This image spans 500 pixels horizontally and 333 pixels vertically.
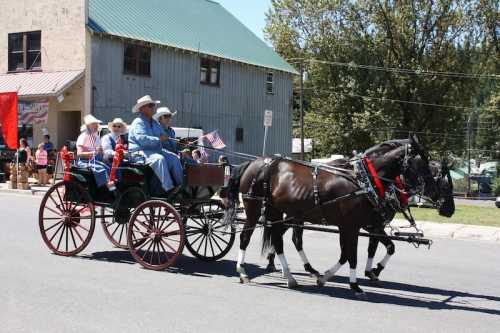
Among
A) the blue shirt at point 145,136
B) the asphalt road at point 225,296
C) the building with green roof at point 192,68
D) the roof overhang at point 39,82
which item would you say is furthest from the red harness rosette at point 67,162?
the building with green roof at point 192,68

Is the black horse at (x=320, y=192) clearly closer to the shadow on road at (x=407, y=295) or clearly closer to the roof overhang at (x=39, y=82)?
the shadow on road at (x=407, y=295)

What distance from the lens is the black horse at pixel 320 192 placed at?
7723 millimetres

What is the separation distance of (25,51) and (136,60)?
4.93m

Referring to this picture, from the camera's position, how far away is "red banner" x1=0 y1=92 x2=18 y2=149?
2117cm

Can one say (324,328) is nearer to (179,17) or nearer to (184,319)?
(184,319)

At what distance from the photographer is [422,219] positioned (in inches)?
639

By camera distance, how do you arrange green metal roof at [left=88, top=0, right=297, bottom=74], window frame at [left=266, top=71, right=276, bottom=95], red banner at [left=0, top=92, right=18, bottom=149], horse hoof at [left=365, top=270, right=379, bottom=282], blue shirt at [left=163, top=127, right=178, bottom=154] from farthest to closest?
window frame at [left=266, top=71, right=276, bottom=95] < green metal roof at [left=88, top=0, right=297, bottom=74] < red banner at [left=0, top=92, right=18, bottom=149] < blue shirt at [left=163, top=127, right=178, bottom=154] < horse hoof at [left=365, top=270, right=379, bottom=282]

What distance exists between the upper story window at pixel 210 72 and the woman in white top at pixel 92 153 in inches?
855

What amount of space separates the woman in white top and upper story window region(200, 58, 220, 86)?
71.2 ft

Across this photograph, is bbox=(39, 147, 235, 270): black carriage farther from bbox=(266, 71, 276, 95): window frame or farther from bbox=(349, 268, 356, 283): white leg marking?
bbox=(266, 71, 276, 95): window frame

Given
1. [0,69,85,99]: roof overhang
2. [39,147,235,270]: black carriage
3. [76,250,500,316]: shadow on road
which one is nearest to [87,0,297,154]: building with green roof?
[0,69,85,99]: roof overhang

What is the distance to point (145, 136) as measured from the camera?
30.0 feet

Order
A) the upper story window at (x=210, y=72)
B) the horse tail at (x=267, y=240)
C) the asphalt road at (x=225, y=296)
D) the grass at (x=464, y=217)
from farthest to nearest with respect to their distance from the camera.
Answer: the upper story window at (x=210, y=72), the grass at (x=464, y=217), the horse tail at (x=267, y=240), the asphalt road at (x=225, y=296)

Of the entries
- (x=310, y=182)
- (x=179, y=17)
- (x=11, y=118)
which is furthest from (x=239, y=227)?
(x=179, y=17)
